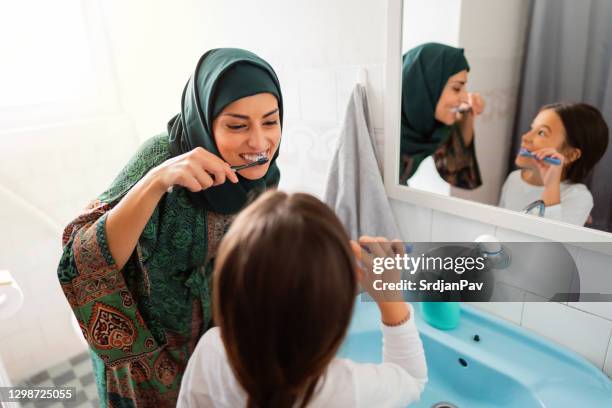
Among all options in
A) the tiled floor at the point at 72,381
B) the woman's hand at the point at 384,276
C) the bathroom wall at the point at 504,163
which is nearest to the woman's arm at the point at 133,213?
the woman's hand at the point at 384,276

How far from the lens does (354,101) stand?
924 mm

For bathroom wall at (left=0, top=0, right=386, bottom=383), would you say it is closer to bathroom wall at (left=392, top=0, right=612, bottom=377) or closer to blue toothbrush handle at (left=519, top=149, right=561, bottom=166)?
bathroom wall at (left=392, top=0, right=612, bottom=377)

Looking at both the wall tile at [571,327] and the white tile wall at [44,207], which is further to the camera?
the white tile wall at [44,207]

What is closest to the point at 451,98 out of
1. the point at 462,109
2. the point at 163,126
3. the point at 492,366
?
the point at 462,109

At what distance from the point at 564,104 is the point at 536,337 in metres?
0.49

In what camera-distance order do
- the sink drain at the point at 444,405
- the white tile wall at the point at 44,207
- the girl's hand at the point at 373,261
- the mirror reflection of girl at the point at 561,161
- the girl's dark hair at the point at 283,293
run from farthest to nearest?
the white tile wall at the point at 44,207 < the sink drain at the point at 444,405 < the mirror reflection of girl at the point at 561,161 < the girl's hand at the point at 373,261 < the girl's dark hair at the point at 283,293

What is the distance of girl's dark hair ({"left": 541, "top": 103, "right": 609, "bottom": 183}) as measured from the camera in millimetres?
674

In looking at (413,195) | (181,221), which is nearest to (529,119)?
(413,195)

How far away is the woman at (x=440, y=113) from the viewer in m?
0.84

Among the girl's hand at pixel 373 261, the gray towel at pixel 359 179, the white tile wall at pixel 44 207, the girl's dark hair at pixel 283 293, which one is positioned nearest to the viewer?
the girl's dark hair at pixel 283 293

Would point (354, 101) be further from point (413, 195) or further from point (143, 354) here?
point (143, 354)

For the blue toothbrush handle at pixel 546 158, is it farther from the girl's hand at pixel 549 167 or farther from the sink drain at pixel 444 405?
the sink drain at pixel 444 405

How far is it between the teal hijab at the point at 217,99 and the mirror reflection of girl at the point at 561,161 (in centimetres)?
52

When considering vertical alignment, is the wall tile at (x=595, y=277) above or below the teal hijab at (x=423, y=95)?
below
